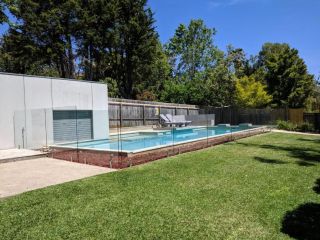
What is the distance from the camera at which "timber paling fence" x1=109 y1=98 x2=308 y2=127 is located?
2177 centimetres

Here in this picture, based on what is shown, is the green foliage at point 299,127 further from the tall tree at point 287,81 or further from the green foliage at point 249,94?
the tall tree at point 287,81

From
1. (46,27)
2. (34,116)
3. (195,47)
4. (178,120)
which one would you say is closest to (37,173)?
(34,116)

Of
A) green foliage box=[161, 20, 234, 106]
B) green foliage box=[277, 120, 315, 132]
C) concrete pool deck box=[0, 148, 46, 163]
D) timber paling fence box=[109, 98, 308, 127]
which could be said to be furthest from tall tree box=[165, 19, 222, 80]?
concrete pool deck box=[0, 148, 46, 163]

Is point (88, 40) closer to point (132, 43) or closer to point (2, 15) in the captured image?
point (132, 43)

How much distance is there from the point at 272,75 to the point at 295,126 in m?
13.2

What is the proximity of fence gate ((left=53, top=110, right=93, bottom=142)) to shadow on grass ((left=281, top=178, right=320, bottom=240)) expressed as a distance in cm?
882

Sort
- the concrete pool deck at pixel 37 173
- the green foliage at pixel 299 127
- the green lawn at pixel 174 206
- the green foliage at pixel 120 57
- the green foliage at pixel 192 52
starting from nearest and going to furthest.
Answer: the green lawn at pixel 174 206, the concrete pool deck at pixel 37 173, the green foliage at pixel 299 127, the green foliage at pixel 120 57, the green foliage at pixel 192 52

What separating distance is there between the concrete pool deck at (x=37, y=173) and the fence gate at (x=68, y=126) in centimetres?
174

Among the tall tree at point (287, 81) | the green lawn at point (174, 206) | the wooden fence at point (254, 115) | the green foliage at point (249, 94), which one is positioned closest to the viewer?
the green lawn at point (174, 206)

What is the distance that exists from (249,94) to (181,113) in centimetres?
753

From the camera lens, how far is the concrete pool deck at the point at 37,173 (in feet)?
22.1

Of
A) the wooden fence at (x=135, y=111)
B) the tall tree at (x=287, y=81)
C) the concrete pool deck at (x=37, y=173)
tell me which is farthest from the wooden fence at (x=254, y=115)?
the concrete pool deck at (x=37, y=173)

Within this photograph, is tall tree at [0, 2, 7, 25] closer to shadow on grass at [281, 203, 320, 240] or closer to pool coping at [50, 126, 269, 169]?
pool coping at [50, 126, 269, 169]

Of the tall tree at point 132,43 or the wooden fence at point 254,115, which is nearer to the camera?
the wooden fence at point 254,115
